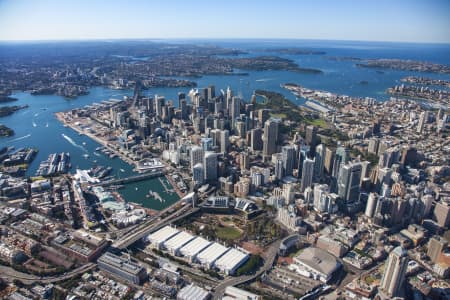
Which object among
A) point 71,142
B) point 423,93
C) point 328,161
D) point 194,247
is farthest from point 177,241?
point 423,93

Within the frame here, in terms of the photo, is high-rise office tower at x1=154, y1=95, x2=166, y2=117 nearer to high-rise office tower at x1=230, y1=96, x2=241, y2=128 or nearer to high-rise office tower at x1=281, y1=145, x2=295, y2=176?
high-rise office tower at x1=230, y1=96, x2=241, y2=128

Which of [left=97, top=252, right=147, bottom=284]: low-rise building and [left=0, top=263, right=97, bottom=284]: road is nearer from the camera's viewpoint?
[left=97, top=252, right=147, bottom=284]: low-rise building

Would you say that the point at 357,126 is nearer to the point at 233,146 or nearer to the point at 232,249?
the point at 233,146

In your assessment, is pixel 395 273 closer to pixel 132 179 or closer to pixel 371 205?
pixel 371 205

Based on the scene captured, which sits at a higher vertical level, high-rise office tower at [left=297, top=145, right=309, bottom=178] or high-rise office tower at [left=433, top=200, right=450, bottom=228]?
high-rise office tower at [left=297, top=145, right=309, bottom=178]

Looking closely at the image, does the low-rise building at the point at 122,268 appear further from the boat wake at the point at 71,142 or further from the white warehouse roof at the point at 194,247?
the boat wake at the point at 71,142

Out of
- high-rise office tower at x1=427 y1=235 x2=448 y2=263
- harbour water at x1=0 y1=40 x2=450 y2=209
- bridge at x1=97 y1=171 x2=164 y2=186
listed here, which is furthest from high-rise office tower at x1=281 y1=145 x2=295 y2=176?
high-rise office tower at x1=427 y1=235 x2=448 y2=263

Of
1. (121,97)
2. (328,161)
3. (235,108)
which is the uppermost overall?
(235,108)
